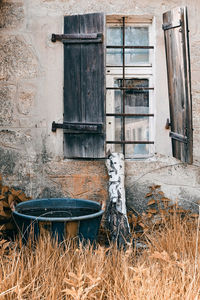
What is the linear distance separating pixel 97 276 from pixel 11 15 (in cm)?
299

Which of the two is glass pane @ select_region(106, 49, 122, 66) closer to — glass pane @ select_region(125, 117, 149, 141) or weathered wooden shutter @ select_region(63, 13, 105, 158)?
weathered wooden shutter @ select_region(63, 13, 105, 158)

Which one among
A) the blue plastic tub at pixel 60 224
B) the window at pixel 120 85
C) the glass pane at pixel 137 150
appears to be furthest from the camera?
the glass pane at pixel 137 150

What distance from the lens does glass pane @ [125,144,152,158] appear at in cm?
385

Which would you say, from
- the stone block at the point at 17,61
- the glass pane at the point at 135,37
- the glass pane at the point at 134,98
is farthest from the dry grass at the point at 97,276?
the glass pane at the point at 135,37

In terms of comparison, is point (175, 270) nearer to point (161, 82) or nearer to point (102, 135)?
point (102, 135)

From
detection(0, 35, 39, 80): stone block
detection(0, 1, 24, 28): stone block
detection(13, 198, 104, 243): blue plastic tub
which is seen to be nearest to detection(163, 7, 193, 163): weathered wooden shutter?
detection(13, 198, 104, 243): blue plastic tub

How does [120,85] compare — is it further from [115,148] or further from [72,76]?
[115,148]

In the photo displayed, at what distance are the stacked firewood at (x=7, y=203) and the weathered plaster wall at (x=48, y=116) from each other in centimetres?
16

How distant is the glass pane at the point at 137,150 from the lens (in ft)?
12.6

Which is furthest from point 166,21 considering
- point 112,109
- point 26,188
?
point 26,188

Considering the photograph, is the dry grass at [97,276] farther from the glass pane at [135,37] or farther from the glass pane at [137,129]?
the glass pane at [135,37]

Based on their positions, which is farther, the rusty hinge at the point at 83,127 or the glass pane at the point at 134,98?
the glass pane at the point at 134,98

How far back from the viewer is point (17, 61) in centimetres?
369

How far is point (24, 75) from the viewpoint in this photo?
3.69 metres
